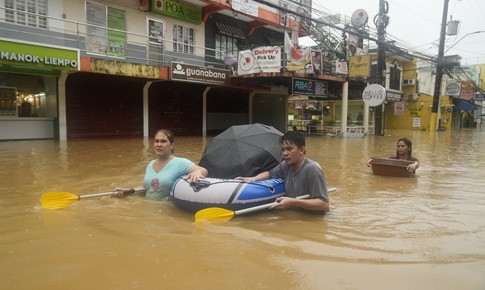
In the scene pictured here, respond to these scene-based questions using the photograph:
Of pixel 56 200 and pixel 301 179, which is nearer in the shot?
pixel 301 179

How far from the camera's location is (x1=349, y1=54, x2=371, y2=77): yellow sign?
1869 cm

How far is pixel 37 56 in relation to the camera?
40.0 feet

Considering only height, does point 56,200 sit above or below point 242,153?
below

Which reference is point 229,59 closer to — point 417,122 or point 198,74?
point 198,74

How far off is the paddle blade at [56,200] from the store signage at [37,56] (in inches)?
346

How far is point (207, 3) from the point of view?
58.1 ft

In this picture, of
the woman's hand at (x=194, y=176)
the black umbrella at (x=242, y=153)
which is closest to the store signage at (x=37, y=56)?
the black umbrella at (x=242, y=153)

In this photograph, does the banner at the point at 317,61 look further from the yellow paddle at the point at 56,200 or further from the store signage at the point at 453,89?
the store signage at the point at 453,89

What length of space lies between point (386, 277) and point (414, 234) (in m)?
1.43

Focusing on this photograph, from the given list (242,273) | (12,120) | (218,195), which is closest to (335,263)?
(242,273)

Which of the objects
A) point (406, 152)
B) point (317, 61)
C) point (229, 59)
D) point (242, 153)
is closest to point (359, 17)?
point (317, 61)

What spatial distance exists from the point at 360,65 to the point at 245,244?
17190mm

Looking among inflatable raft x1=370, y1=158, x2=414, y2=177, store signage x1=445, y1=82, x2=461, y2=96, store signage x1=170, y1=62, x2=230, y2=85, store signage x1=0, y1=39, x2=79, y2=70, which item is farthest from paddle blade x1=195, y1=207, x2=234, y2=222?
store signage x1=445, y1=82, x2=461, y2=96

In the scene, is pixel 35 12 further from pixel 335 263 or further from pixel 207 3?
pixel 335 263
